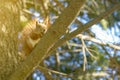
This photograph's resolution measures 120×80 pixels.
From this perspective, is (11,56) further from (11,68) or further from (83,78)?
(83,78)

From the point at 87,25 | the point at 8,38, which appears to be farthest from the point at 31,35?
the point at 87,25

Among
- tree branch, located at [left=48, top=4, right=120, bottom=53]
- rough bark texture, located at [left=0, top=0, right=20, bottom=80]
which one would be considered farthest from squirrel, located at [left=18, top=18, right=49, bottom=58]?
tree branch, located at [left=48, top=4, right=120, bottom=53]

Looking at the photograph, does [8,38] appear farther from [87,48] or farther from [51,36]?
[87,48]

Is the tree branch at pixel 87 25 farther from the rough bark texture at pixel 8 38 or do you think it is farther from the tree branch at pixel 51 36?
the rough bark texture at pixel 8 38

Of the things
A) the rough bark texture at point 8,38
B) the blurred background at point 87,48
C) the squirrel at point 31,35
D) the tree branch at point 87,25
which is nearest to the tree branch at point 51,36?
the tree branch at point 87,25

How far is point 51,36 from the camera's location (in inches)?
60.6

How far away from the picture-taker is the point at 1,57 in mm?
1977

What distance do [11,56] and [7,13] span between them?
269mm

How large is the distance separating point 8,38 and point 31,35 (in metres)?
0.28

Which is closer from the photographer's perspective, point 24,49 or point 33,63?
point 33,63

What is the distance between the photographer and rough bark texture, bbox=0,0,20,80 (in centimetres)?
197

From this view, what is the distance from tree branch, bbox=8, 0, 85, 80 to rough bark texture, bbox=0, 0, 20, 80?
14.0 inches

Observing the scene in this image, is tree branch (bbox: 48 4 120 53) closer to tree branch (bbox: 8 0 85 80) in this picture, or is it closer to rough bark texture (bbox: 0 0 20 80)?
tree branch (bbox: 8 0 85 80)

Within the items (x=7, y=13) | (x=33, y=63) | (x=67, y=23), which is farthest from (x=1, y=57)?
(x=67, y=23)
